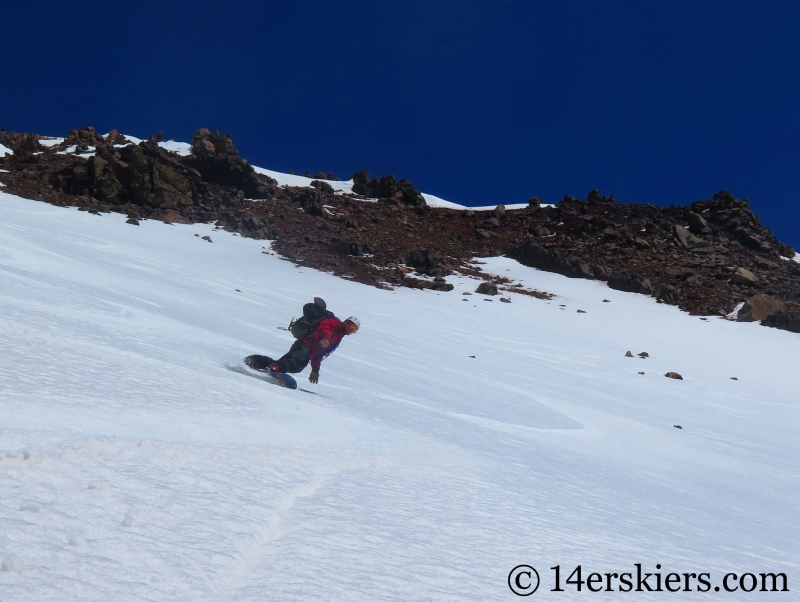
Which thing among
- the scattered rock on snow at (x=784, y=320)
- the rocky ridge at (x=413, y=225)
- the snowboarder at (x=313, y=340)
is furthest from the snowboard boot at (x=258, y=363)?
the scattered rock on snow at (x=784, y=320)

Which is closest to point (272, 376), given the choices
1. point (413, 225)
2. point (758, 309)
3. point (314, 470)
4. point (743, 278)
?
point (314, 470)

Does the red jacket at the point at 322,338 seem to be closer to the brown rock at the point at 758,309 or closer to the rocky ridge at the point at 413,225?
the rocky ridge at the point at 413,225

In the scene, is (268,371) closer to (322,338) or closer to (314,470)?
(322,338)

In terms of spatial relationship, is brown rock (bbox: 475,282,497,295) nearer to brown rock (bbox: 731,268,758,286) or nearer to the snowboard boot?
brown rock (bbox: 731,268,758,286)

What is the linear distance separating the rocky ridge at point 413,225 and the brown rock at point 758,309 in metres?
0.11

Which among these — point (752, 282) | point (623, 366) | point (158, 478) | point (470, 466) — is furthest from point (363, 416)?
point (752, 282)

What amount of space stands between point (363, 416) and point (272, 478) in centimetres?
246

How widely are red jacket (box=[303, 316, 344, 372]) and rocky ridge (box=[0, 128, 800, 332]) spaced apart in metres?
18.0

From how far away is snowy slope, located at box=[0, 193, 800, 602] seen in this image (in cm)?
199

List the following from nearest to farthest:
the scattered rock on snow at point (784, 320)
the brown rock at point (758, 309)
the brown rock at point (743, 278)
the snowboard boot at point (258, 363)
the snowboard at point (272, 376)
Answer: the snowboard at point (272, 376), the snowboard boot at point (258, 363), the scattered rock on snow at point (784, 320), the brown rock at point (758, 309), the brown rock at point (743, 278)

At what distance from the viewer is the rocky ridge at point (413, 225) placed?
2847 cm

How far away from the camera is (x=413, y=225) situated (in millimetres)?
41906

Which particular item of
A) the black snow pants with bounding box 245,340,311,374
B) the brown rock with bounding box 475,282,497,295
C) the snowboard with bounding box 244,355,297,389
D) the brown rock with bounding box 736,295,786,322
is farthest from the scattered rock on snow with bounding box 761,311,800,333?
the snowboard with bounding box 244,355,297,389

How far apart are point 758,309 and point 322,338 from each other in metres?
24.3
